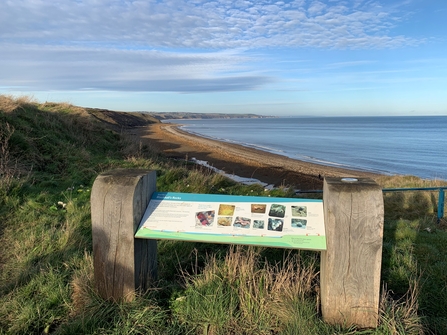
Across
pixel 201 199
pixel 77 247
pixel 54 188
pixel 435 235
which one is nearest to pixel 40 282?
pixel 77 247

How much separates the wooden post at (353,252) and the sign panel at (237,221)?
6.8 inches

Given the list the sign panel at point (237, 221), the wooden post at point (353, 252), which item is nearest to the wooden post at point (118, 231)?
the sign panel at point (237, 221)

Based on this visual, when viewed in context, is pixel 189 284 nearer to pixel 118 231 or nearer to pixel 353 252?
pixel 118 231

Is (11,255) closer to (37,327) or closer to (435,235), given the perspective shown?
(37,327)

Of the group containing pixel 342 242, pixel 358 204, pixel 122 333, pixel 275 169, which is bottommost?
pixel 275 169

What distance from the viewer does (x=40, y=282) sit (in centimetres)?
387

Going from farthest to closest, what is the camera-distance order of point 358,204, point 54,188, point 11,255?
point 54,188, point 11,255, point 358,204

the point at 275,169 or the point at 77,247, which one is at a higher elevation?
the point at 77,247

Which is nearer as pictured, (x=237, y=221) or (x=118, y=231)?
(x=237, y=221)

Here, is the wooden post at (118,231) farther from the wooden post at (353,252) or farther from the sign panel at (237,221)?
the wooden post at (353,252)

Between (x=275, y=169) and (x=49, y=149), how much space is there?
13.5 metres

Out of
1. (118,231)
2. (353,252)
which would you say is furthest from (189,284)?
(353,252)

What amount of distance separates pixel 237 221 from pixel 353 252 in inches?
38.0

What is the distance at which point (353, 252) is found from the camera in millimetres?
2914
